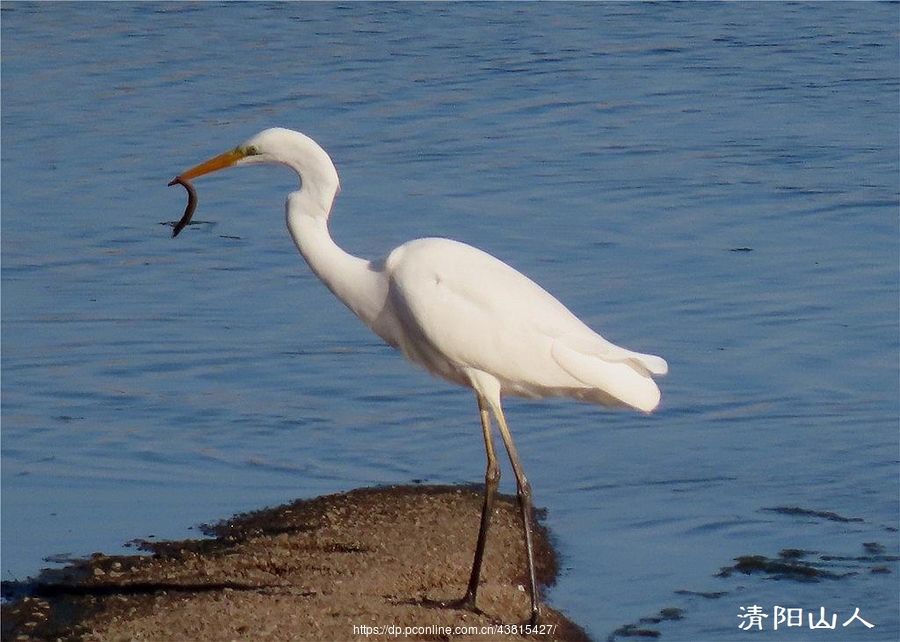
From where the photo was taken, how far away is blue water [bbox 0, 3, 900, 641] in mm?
6738

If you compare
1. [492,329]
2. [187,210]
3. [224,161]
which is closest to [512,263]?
[187,210]

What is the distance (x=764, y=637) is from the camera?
5.73 meters

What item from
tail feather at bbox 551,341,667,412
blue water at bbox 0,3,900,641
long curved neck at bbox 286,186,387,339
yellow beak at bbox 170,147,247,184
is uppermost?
yellow beak at bbox 170,147,247,184

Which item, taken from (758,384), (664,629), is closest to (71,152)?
(758,384)

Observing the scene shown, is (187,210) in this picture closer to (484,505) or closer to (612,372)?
(484,505)

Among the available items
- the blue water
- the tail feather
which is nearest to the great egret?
the tail feather

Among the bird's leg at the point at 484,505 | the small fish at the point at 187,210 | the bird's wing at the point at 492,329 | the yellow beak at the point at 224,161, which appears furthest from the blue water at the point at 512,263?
the yellow beak at the point at 224,161

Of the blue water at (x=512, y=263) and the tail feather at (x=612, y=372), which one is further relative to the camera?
the blue water at (x=512, y=263)

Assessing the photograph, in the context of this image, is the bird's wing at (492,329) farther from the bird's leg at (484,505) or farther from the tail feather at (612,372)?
the bird's leg at (484,505)

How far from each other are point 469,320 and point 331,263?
0.60 m

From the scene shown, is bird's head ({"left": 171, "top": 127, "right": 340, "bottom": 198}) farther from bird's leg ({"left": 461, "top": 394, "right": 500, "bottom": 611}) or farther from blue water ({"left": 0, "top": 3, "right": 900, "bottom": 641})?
blue water ({"left": 0, "top": 3, "right": 900, "bottom": 641})

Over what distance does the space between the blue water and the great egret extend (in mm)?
849

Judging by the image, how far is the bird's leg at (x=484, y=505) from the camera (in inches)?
217

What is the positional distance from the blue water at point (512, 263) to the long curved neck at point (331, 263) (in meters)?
1.37
